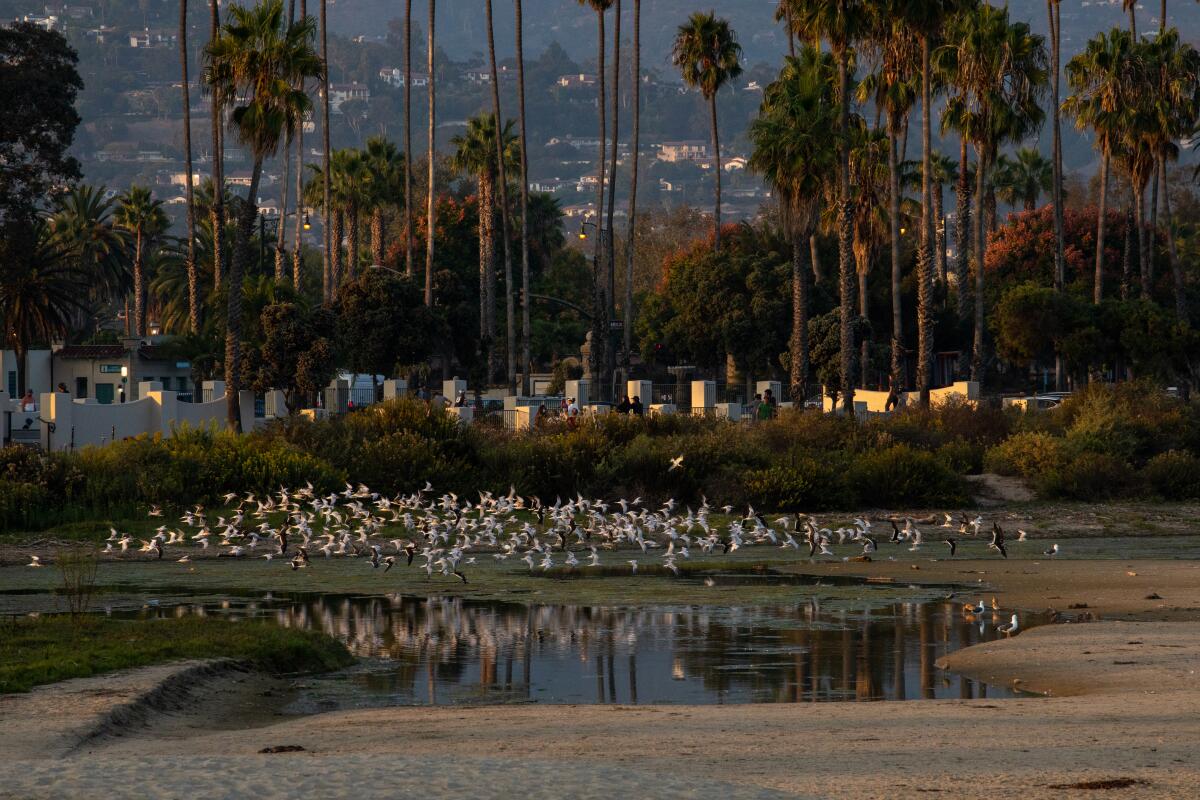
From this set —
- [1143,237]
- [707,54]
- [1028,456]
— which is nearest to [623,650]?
[1028,456]

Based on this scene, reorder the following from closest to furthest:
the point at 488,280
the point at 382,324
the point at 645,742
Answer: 1. the point at 645,742
2. the point at 382,324
3. the point at 488,280

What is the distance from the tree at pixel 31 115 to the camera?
212 ft

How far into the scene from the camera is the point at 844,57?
5162 cm

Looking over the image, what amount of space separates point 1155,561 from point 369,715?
17882mm

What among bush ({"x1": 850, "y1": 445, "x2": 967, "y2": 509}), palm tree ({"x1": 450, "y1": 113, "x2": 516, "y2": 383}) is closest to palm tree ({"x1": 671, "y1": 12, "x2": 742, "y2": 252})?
palm tree ({"x1": 450, "y1": 113, "x2": 516, "y2": 383})

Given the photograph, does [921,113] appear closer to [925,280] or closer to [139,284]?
[925,280]

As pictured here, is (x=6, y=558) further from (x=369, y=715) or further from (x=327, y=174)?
(x=327, y=174)

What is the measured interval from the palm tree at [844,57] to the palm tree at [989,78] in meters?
9.71

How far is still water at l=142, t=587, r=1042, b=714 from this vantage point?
16.6 metres

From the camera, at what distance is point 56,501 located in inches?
1339

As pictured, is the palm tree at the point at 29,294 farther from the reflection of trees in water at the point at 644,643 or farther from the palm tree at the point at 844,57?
the reflection of trees in water at the point at 644,643

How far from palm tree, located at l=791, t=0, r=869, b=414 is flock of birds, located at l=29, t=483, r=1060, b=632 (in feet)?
55.6

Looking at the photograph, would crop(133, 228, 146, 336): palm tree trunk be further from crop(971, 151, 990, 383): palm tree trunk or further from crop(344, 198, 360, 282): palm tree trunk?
crop(971, 151, 990, 383): palm tree trunk

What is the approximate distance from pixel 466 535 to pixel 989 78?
1496 inches
